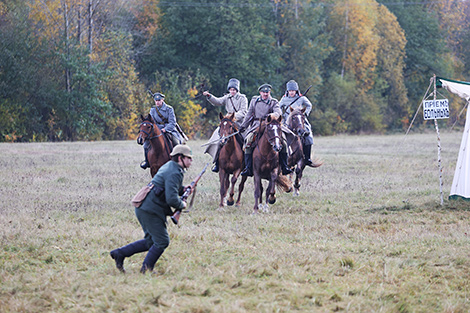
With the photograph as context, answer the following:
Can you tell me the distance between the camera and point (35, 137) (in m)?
41.3

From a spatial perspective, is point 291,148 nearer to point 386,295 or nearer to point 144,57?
point 386,295

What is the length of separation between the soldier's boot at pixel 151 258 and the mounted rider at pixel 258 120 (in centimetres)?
593

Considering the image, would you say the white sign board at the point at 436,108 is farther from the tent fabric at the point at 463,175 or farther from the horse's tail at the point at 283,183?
the horse's tail at the point at 283,183

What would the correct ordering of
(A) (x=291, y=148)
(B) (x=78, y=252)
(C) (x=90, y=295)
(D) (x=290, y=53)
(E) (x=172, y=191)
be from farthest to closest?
(D) (x=290, y=53)
(A) (x=291, y=148)
(B) (x=78, y=252)
(E) (x=172, y=191)
(C) (x=90, y=295)

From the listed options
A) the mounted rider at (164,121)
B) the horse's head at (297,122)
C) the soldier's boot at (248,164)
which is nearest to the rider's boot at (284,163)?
the soldier's boot at (248,164)

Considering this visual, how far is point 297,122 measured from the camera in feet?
51.9

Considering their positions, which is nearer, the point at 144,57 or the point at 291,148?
the point at 291,148

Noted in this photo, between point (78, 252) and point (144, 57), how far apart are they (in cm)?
4492

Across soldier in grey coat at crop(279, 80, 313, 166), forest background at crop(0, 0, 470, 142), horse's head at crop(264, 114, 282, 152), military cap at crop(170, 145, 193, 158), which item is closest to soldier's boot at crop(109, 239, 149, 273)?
military cap at crop(170, 145, 193, 158)

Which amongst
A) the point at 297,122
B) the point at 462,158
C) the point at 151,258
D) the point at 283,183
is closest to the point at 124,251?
the point at 151,258

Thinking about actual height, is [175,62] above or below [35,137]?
above

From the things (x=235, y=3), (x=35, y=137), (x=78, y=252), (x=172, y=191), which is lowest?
(x=35, y=137)

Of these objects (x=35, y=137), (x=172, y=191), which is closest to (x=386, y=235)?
(x=172, y=191)

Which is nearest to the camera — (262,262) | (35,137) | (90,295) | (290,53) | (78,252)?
(90,295)
